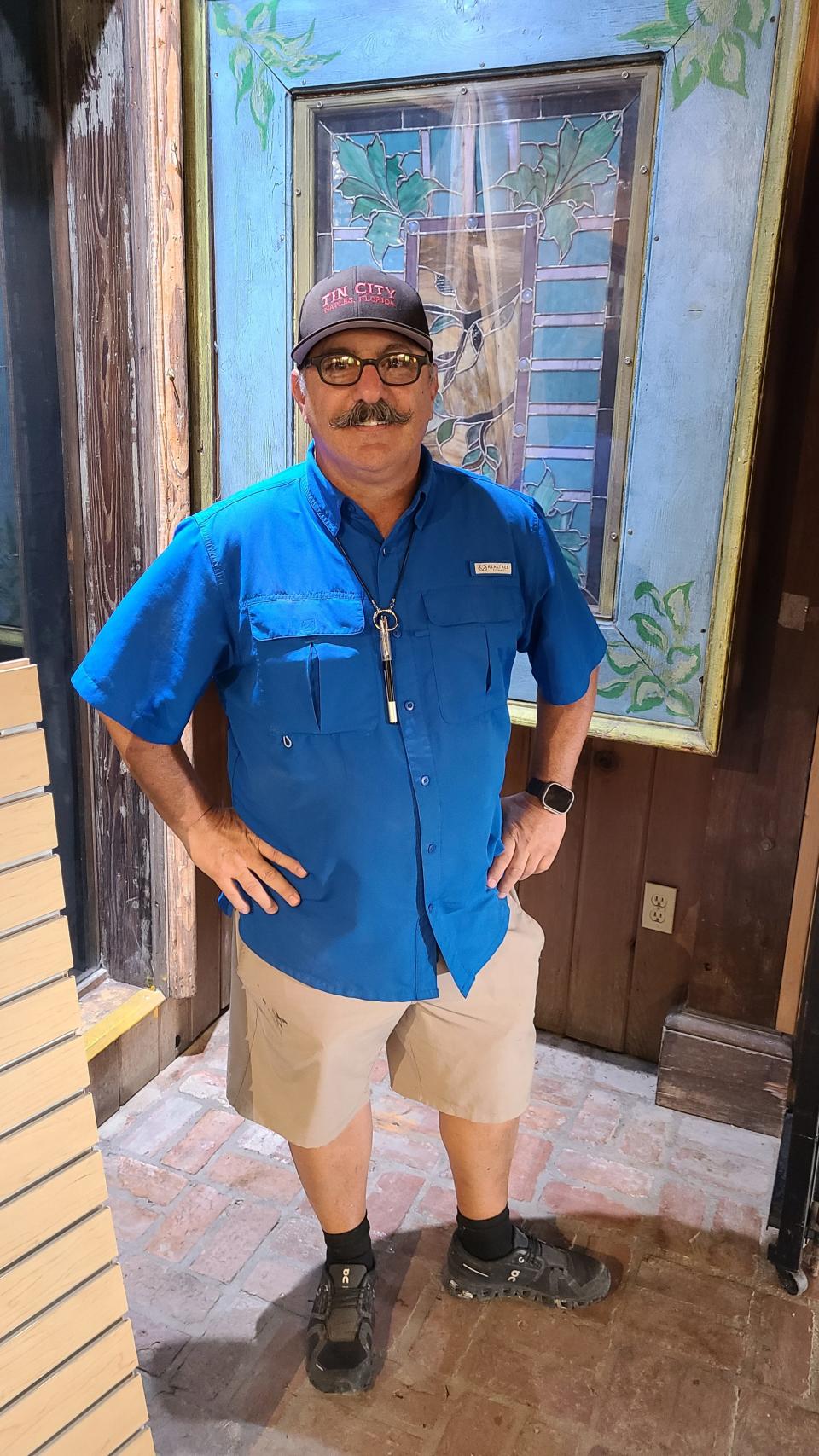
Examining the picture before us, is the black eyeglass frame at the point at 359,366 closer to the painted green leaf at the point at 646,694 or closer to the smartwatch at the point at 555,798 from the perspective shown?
the smartwatch at the point at 555,798

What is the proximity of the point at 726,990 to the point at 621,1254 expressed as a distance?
2.17 feet

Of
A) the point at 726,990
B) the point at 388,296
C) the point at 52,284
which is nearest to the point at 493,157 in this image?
the point at 388,296

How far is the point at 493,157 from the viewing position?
196cm

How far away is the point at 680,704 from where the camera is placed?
2082mm

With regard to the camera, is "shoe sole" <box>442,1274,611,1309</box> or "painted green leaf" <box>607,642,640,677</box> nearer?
"shoe sole" <box>442,1274,611,1309</box>

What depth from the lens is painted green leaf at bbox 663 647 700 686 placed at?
2.05 m

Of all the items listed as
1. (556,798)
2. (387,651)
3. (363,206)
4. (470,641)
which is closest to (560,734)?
(556,798)

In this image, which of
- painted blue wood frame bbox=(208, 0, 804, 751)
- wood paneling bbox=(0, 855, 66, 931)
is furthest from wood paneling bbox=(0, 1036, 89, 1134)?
painted blue wood frame bbox=(208, 0, 804, 751)

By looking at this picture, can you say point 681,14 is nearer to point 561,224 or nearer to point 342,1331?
point 561,224

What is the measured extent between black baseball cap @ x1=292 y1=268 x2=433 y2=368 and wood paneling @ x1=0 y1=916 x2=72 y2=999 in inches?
34.7

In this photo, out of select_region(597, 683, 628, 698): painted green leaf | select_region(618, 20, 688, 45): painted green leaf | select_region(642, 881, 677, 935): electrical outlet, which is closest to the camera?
select_region(618, 20, 688, 45): painted green leaf

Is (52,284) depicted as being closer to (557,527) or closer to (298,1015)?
(557,527)

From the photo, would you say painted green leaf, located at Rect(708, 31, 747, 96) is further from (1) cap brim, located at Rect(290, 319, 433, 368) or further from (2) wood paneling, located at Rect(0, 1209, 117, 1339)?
(2) wood paneling, located at Rect(0, 1209, 117, 1339)

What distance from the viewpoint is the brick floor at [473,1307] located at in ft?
5.51
